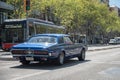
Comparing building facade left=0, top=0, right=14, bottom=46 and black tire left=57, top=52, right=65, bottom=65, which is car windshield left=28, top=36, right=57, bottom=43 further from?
building facade left=0, top=0, right=14, bottom=46

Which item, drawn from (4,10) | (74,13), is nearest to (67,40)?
(4,10)

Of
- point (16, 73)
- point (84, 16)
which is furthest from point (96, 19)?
point (16, 73)

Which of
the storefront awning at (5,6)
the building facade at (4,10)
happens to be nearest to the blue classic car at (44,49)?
the storefront awning at (5,6)

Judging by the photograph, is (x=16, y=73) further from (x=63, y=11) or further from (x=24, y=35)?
(x=63, y=11)

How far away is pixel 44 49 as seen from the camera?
1770 centimetres

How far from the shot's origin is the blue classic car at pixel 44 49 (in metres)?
17.8

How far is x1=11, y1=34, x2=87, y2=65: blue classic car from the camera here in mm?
17844

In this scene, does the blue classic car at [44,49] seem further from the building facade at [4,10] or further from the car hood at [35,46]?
the building facade at [4,10]

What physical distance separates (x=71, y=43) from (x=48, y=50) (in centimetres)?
332

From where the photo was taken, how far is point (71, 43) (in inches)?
823

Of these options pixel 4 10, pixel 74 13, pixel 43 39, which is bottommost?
pixel 43 39

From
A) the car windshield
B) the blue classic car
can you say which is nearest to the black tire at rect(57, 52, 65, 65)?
the blue classic car

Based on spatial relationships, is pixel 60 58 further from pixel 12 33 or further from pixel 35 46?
pixel 12 33

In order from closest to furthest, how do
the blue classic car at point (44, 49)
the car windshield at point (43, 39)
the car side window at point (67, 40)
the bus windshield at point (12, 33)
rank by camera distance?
the blue classic car at point (44, 49)
the car windshield at point (43, 39)
the car side window at point (67, 40)
the bus windshield at point (12, 33)
